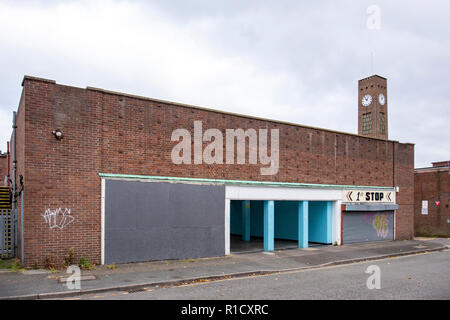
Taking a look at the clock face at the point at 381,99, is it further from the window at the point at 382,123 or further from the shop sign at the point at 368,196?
the shop sign at the point at 368,196

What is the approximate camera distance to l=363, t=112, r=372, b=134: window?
130 feet

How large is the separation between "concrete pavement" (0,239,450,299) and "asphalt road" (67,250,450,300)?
45cm

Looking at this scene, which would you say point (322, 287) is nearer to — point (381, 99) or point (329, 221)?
point (329, 221)

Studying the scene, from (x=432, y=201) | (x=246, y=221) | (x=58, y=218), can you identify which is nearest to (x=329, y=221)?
(x=246, y=221)

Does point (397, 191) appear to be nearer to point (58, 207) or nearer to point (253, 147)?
point (253, 147)

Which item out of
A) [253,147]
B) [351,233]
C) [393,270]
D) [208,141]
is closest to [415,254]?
[351,233]

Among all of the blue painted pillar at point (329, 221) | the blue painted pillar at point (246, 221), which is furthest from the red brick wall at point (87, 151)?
the blue painted pillar at point (246, 221)

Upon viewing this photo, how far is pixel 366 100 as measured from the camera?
134 ft

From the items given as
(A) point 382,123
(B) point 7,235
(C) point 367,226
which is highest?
(A) point 382,123

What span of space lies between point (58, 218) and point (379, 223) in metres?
17.4

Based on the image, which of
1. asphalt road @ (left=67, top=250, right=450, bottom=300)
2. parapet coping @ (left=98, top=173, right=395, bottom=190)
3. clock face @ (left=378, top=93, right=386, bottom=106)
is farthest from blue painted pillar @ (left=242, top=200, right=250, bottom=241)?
clock face @ (left=378, top=93, right=386, bottom=106)

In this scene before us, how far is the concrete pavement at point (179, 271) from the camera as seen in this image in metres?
8.97

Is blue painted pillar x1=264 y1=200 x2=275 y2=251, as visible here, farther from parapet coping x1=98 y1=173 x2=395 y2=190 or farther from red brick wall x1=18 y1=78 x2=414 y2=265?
red brick wall x1=18 y1=78 x2=414 y2=265

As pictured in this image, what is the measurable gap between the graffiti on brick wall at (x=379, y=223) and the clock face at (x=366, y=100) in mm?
21412
